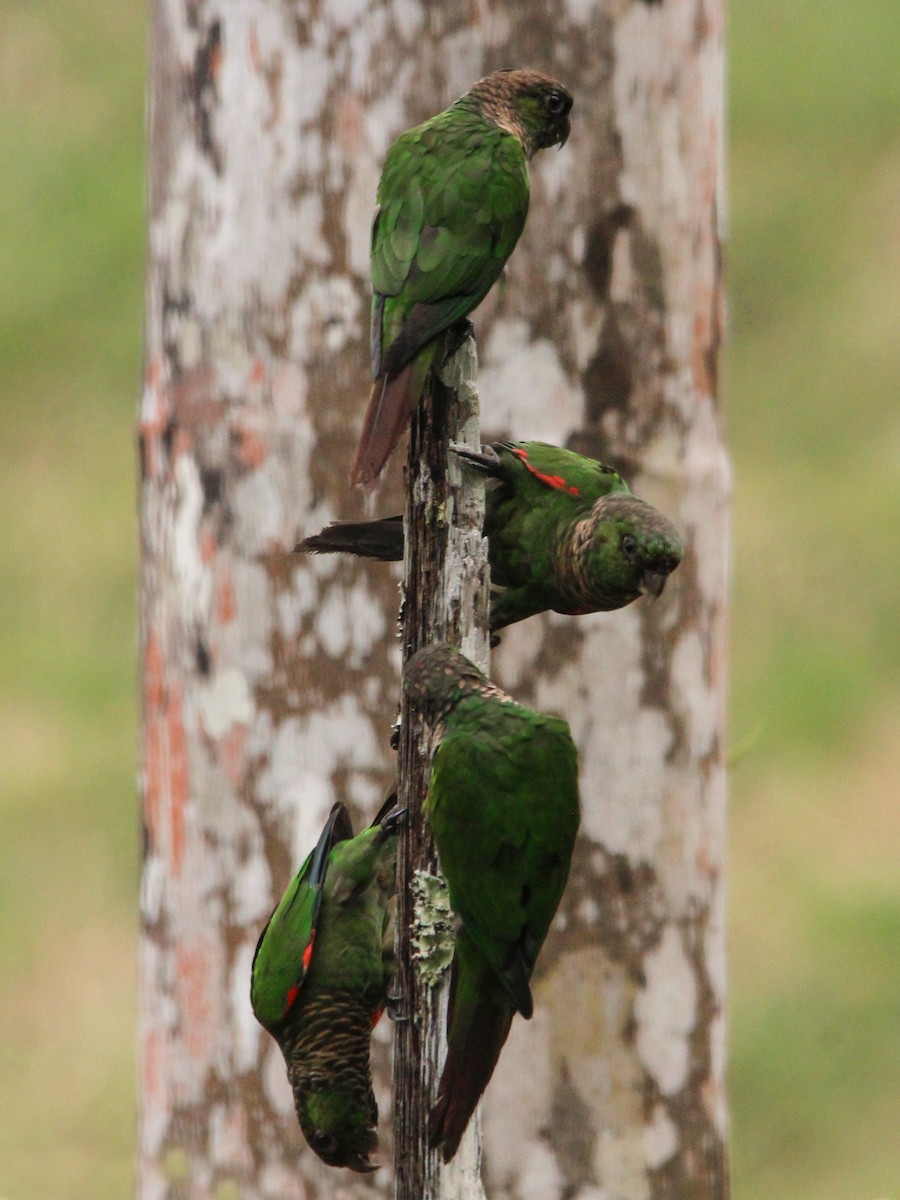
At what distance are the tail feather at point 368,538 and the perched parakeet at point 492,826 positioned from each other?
58cm

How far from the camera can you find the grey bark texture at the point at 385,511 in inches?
129

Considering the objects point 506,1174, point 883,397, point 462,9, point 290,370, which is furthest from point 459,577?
point 883,397

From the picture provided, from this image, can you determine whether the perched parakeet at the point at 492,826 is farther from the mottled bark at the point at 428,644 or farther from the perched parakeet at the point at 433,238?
the perched parakeet at the point at 433,238

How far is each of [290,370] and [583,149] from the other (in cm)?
85

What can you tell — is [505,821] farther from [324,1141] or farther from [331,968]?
[324,1141]

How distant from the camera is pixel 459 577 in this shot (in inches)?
70.2

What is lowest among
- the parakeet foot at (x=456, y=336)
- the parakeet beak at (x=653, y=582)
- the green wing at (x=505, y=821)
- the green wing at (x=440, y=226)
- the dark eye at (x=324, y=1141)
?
the dark eye at (x=324, y=1141)

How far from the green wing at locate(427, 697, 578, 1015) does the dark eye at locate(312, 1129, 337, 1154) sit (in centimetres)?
111

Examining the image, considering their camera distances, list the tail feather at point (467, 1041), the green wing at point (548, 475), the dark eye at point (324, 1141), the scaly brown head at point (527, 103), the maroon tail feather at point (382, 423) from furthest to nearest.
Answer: the dark eye at point (324, 1141), the green wing at point (548, 475), the scaly brown head at point (527, 103), the maroon tail feather at point (382, 423), the tail feather at point (467, 1041)

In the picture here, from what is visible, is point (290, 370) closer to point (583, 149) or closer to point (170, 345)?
point (170, 345)

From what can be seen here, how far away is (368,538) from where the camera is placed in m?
2.29

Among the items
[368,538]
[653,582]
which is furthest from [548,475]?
[653,582]

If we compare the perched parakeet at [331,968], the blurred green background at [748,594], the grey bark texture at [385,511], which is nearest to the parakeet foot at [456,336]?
the perched parakeet at [331,968]

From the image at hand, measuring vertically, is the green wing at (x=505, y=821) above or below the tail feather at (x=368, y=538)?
below
